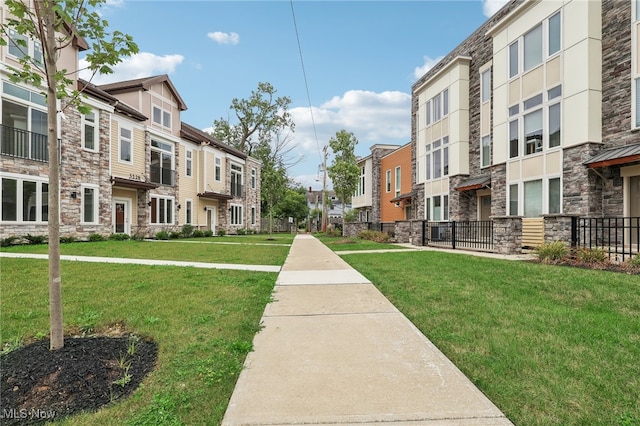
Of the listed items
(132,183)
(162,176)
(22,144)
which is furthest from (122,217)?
(22,144)

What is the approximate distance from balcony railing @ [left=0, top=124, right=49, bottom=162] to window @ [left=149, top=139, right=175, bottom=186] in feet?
22.2

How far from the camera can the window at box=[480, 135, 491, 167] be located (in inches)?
632

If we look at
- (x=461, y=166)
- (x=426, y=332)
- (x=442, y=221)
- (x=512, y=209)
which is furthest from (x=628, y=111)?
(x=426, y=332)

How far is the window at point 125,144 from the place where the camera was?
18.2m

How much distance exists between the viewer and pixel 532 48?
13.0 metres

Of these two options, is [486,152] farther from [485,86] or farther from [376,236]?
[376,236]

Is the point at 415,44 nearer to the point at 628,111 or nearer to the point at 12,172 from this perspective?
the point at 628,111

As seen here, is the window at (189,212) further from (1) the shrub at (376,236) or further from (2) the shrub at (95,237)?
(1) the shrub at (376,236)

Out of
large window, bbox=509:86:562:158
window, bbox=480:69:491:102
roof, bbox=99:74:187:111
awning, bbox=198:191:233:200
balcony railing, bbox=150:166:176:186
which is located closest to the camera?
large window, bbox=509:86:562:158

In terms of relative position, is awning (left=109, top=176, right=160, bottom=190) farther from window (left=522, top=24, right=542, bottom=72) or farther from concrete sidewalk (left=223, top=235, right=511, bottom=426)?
window (left=522, top=24, right=542, bottom=72)

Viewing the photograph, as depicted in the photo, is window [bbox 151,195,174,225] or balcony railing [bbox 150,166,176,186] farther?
balcony railing [bbox 150,166,176,186]

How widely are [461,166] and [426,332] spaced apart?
50.2 ft

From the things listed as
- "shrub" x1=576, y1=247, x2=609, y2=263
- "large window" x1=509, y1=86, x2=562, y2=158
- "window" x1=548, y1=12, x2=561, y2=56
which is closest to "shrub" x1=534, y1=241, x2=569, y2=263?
"shrub" x1=576, y1=247, x2=609, y2=263

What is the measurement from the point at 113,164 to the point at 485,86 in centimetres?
1913
